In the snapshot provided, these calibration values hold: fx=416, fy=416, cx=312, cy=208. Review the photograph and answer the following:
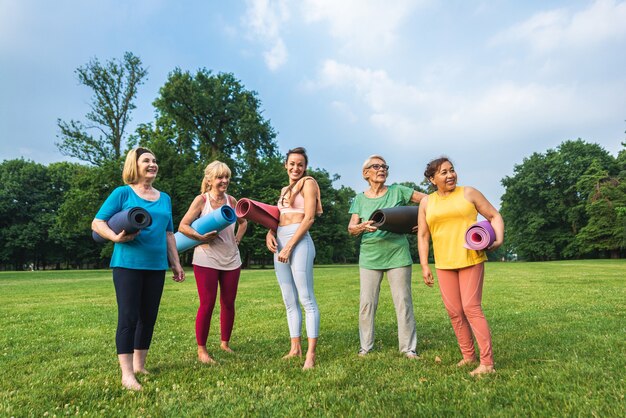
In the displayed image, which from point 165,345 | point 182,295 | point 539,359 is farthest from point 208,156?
point 539,359

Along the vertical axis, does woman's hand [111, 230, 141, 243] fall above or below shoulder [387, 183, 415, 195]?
below

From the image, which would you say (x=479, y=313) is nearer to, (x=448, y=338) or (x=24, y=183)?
(x=448, y=338)

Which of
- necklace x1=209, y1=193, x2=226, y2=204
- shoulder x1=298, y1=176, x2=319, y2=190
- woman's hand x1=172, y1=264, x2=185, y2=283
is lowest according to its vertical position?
woman's hand x1=172, y1=264, x2=185, y2=283

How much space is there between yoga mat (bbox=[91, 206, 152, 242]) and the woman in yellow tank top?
3.12m

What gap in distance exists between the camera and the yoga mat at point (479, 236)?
14.3 ft

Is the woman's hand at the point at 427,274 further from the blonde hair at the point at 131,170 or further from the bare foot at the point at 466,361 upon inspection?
the blonde hair at the point at 131,170

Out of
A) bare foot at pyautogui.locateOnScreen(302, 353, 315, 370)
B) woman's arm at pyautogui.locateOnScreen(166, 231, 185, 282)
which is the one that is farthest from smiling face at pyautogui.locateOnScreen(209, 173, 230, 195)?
bare foot at pyautogui.locateOnScreen(302, 353, 315, 370)

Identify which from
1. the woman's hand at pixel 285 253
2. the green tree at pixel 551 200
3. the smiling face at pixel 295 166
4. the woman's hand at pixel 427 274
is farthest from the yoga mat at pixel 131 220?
the green tree at pixel 551 200

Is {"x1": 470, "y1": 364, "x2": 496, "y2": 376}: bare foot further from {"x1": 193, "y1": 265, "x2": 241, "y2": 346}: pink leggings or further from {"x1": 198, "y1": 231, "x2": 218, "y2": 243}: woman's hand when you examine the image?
{"x1": 198, "y1": 231, "x2": 218, "y2": 243}: woman's hand

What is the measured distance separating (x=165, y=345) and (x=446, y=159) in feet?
16.0

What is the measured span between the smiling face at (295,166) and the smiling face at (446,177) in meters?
1.70

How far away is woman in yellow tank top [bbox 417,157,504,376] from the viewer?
450 centimetres

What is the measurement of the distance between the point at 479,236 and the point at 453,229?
0.97 feet

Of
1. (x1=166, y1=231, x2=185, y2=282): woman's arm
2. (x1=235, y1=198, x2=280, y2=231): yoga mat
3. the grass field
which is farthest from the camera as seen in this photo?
(x1=235, y1=198, x2=280, y2=231): yoga mat
